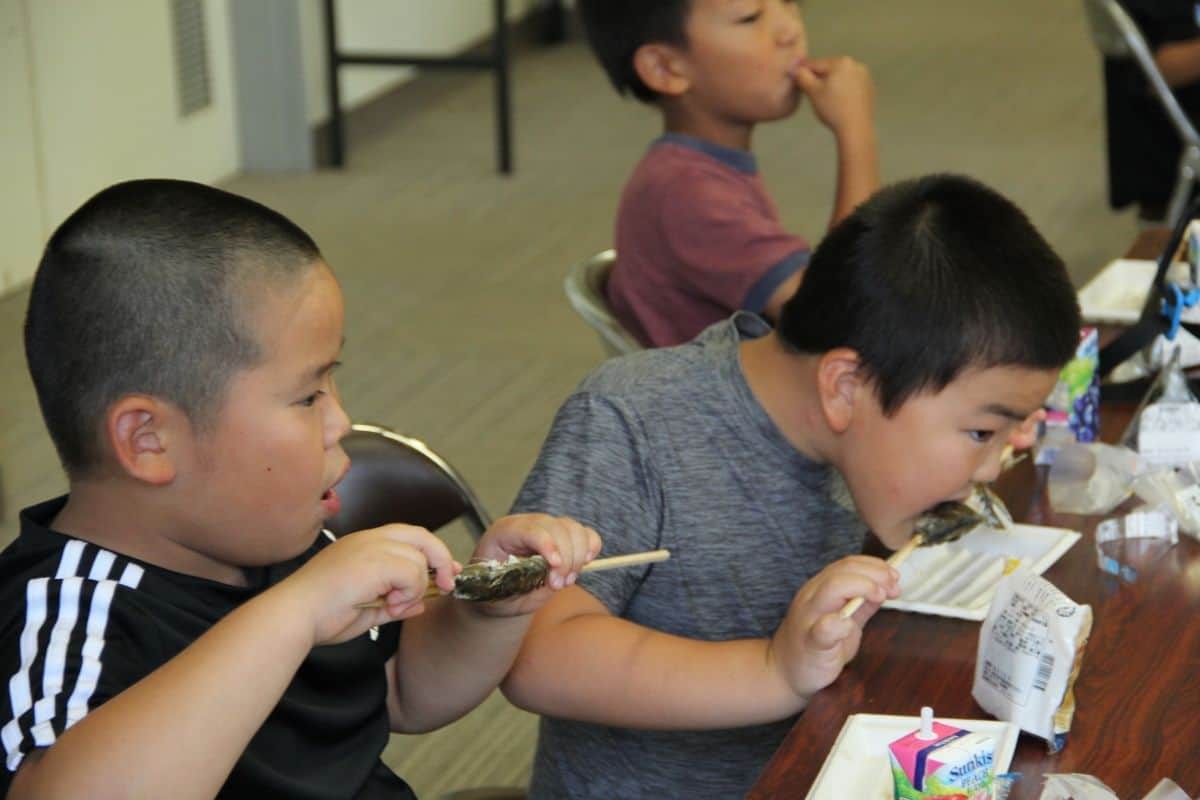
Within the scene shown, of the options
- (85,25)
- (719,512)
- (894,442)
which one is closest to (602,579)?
(719,512)

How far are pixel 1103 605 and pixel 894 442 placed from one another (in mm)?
222

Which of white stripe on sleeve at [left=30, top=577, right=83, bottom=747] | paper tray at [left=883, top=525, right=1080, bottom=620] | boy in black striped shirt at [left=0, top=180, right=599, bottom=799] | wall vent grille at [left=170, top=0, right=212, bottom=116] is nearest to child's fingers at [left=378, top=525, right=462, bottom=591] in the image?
boy in black striped shirt at [left=0, top=180, right=599, bottom=799]

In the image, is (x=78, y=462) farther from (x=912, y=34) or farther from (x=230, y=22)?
(x=912, y=34)

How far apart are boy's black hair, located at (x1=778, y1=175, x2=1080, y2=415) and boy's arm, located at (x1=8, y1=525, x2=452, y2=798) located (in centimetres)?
49

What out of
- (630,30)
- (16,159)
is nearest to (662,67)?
(630,30)

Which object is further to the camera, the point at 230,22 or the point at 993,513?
the point at 230,22

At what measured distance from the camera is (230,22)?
530 centimetres

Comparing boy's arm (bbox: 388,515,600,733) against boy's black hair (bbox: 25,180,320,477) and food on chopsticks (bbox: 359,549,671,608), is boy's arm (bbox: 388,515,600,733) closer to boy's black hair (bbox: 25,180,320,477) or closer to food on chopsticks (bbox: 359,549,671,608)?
food on chopsticks (bbox: 359,549,671,608)

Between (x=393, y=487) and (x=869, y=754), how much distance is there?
2.19 feet

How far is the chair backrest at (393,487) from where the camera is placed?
5.52ft

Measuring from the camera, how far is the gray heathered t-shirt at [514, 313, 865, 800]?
5.06 ft

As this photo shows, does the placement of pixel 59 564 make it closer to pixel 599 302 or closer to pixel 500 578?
pixel 500 578

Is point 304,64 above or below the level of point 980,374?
below

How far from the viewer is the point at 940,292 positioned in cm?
142
